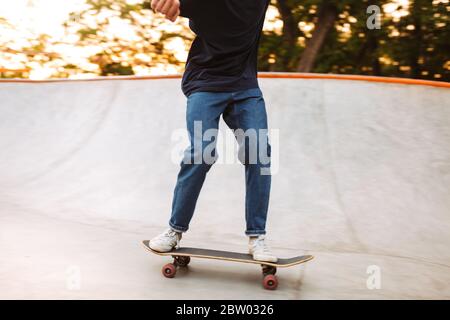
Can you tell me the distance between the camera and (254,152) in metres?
2.93

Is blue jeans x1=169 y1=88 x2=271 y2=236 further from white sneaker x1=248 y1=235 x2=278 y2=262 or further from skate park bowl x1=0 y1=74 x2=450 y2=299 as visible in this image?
skate park bowl x1=0 y1=74 x2=450 y2=299

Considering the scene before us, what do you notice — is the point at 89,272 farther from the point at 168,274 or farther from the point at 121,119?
the point at 121,119

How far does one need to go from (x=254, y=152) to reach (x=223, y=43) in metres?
0.66

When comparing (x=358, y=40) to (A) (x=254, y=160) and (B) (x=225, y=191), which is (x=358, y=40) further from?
(A) (x=254, y=160)

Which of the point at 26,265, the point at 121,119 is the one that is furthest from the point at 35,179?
the point at 26,265

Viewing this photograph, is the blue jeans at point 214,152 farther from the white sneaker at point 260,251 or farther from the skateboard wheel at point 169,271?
the skateboard wheel at point 169,271

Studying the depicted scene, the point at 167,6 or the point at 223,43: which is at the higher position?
the point at 167,6

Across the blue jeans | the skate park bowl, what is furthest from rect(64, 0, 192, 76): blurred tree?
the blue jeans

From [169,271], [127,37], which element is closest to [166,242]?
[169,271]

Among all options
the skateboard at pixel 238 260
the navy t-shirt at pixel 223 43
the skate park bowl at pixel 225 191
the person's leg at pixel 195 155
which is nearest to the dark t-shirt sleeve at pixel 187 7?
the navy t-shirt at pixel 223 43

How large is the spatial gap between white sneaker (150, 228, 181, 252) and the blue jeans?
0.05m

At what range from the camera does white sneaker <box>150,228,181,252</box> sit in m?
3.00

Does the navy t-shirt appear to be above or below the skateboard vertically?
above

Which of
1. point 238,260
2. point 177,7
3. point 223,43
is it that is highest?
point 177,7
